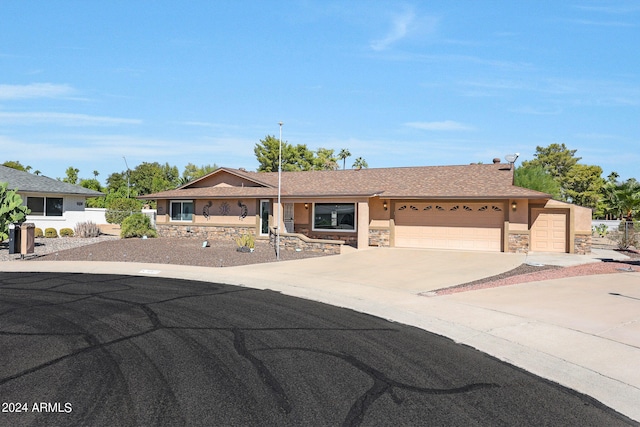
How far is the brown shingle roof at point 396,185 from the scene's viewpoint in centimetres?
2359

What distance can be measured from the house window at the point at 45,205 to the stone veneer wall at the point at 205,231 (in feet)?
24.1

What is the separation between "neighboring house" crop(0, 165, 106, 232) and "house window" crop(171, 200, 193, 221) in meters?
6.62

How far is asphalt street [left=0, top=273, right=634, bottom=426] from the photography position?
482 cm

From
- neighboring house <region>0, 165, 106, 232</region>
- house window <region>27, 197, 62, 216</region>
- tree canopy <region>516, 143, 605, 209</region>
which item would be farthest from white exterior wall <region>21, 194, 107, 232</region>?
tree canopy <region>516, 143, 605, 209</region>

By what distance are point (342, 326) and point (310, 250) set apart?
1408 centimetres

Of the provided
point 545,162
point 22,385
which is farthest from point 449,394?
point 545,162

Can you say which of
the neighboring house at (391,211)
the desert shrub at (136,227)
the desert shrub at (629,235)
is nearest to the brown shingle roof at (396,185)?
the neighboring house at (391,211)

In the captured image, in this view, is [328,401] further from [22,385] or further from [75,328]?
[75,328]

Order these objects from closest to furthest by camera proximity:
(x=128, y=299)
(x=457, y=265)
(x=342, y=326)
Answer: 1. (x=342, y=326)
2. (x=128, y=299)
3. (x=457, y=265)

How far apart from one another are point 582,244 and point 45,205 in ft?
107

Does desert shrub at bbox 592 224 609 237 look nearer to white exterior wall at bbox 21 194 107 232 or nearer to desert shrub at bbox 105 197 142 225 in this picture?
white exterior wall at bbox 21 194 107 232

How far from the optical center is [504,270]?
16500mm

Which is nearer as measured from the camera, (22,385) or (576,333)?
(22,385)

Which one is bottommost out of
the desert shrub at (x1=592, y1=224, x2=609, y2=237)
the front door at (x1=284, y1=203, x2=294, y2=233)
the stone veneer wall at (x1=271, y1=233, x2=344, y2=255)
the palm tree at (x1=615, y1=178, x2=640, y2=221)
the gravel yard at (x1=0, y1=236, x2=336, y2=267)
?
the gravel yard at (x1=0, y1=236, x2=336, y2=267)
